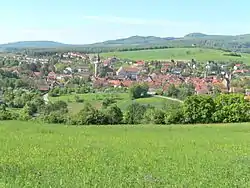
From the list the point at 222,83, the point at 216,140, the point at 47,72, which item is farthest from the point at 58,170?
the point at 47,72

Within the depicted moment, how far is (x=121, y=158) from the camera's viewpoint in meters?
26.5

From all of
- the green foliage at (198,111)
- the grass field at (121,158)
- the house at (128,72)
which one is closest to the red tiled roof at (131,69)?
the house at (128,72)

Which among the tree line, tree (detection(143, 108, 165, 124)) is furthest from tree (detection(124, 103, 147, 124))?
tree (detection(143, 108, 165, 124))

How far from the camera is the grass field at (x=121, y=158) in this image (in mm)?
19250

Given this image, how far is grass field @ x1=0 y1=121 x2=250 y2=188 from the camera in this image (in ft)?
63.2

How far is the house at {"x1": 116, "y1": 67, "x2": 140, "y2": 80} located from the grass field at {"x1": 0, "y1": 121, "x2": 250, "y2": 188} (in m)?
131

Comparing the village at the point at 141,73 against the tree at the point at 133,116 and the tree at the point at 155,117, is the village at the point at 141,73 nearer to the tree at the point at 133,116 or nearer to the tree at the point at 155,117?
the tree at the point at 133,116

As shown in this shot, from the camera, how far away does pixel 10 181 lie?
18406 millimetres

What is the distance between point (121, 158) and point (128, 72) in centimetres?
15466

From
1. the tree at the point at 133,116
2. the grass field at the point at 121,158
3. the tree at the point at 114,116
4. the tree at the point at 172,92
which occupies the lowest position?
the tree at the point at 172,92

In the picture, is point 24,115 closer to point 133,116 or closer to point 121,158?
point 133,116

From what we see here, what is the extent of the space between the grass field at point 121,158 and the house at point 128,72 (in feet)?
431

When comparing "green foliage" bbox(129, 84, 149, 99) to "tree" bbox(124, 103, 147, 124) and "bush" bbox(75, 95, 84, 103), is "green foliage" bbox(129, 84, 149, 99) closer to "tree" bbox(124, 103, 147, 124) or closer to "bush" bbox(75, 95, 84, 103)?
"bush" bbox(75, 95, 84, 103)

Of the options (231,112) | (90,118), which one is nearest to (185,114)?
(231,112)
